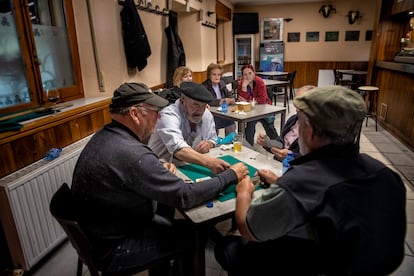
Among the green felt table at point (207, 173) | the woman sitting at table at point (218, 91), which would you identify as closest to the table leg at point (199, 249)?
the green felt table at point (207, 173)

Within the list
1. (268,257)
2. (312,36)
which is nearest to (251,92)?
(268,257)

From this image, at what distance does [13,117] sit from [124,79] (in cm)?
140

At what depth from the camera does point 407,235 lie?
7.41ft

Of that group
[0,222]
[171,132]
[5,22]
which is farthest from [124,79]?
[0,222]

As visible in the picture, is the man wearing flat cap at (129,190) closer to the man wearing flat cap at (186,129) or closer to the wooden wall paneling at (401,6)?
the man wearing flat cap at (186,129)

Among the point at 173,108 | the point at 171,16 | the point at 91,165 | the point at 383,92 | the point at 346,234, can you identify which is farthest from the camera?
the point at 383,92

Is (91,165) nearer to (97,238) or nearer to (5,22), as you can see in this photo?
(97,238)

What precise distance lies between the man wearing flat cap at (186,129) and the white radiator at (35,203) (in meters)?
0.71

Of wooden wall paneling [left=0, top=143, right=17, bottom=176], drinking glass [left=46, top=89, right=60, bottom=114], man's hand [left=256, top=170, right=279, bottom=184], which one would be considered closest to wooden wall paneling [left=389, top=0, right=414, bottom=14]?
man's hand [left=256, top=170, right=279, bottom=184]

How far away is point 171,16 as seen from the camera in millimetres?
4316

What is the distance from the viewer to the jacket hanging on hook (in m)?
3.09

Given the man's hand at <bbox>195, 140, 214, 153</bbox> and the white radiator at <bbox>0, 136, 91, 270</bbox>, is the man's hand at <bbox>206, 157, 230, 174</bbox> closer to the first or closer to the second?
the man's hand at <bbox>195, 140, 214, 153</bbox>

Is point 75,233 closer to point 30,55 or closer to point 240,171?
point 240,171

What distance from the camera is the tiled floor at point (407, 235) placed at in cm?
193
